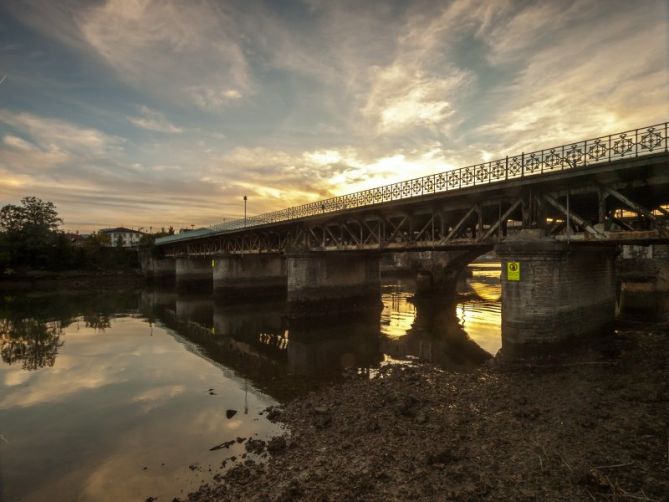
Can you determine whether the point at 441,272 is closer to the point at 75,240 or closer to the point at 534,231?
the point at 534,231

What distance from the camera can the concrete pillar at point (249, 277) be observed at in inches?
1785

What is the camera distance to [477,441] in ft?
27.2

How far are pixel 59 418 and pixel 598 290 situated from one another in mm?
23275

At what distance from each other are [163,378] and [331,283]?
667 inches

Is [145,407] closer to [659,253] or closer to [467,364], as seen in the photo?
[467,364]

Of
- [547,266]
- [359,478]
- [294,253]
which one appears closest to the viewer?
[359,478]

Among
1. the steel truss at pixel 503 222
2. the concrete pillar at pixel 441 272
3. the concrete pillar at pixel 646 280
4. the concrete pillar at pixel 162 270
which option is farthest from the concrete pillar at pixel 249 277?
the concrete pillar at pixel 646 280

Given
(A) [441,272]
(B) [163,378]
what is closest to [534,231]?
(B) [163,378]

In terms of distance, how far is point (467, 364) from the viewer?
16.9 m

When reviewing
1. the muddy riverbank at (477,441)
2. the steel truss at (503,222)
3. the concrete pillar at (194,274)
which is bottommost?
the muddy riverbank at (477,441)

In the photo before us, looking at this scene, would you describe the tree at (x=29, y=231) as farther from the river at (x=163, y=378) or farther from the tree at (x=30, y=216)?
the river at (x=163, y=378)

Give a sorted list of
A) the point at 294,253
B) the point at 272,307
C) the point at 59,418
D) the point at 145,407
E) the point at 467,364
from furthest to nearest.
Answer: the point at 272,307
the point at 294,253
the point at 467,364
the point at 145,407
the point at 59,418

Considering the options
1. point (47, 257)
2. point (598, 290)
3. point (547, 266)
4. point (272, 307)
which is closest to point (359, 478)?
point (547, 266)

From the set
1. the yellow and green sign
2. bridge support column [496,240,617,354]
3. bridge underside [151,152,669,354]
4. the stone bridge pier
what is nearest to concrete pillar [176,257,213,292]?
the stone bridge pier
